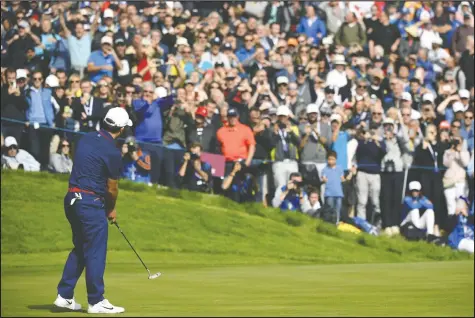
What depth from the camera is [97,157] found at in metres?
9.20

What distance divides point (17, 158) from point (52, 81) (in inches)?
71.9

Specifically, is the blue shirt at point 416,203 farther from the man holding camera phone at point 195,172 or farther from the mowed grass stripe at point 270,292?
the mowed grass stripe at point 270,292

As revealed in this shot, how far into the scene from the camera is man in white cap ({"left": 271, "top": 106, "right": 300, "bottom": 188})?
2095cm

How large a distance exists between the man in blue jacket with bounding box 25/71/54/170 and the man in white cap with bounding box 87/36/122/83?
1.53 metres

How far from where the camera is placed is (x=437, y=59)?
84.9ft

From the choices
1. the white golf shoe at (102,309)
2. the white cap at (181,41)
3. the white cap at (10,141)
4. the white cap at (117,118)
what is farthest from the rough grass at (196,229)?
the white cap at (117,118)

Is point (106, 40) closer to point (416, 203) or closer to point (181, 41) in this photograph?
point (181, 41)

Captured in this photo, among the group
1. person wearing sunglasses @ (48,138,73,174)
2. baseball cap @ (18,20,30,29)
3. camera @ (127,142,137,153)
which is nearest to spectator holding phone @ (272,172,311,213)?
camera @ (127,142,137,153)

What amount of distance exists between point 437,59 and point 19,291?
14.9m

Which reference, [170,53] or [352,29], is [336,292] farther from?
[352,29]

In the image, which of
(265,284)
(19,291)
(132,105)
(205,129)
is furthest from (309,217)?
(19,291)

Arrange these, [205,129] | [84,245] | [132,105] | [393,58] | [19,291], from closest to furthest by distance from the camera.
Answer: [84,245] < [19,291] < [132,105] < [205,129] < [393,58]

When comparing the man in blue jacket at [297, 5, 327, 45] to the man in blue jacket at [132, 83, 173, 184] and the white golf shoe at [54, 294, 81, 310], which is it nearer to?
the man in blue jacket at [132, 83, 173, 184]

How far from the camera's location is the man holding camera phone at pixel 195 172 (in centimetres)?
1996
